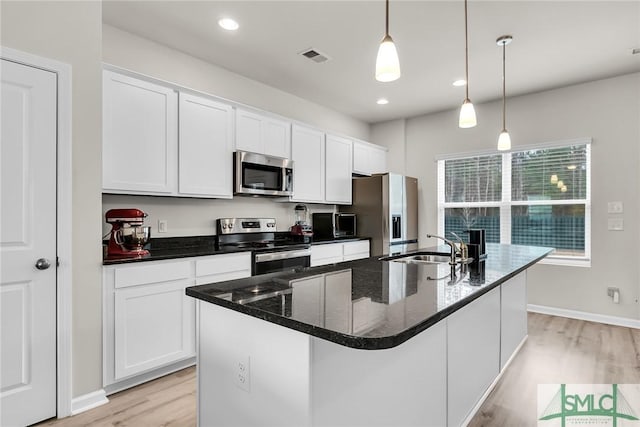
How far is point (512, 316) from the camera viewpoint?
2732 mm

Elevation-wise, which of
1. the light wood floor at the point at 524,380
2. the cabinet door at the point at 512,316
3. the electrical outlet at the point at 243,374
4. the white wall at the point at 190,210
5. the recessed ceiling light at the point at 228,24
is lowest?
the light wood floor at the point at 524,380

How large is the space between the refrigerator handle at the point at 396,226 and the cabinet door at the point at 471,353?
2.35 m

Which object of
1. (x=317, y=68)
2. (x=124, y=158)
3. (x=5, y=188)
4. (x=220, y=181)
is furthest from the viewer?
(x=317, y=68)

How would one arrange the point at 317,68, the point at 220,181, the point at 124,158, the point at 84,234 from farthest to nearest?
the point at 317,68, the point at 220,181, the point at 124,158, the point at 84,234

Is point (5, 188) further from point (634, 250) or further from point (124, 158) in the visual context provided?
point (634, 250)

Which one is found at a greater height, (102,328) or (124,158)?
(124,158)

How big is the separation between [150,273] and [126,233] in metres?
0.35

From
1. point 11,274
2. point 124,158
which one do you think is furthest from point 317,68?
point 11,274

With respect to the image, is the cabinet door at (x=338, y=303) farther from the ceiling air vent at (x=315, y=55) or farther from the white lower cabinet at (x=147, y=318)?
the ceiling air vent at (x=315, y=55)

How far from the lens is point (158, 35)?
2.95m

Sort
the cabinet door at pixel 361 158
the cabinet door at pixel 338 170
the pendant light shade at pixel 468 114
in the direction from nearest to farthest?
1. the pendant light shade at pixel 468 114
2. the cabinet door at pixel 338 170
3. the cabinet door at pixel 361 158

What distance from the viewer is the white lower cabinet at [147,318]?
2.24 meters

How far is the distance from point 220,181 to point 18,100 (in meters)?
1.54

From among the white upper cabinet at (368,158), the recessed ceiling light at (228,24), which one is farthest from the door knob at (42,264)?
the white upper cabinet at (368,158)
